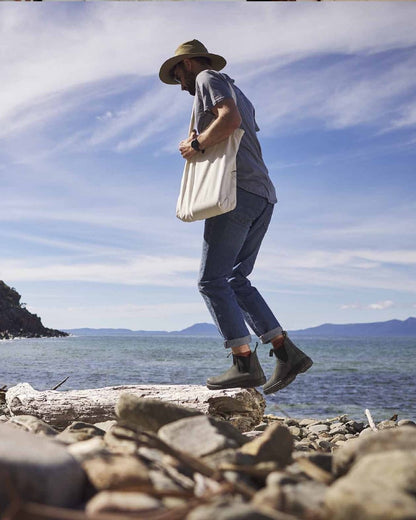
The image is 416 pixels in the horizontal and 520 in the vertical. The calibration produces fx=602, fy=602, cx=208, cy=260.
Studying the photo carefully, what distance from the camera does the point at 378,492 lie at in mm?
1970

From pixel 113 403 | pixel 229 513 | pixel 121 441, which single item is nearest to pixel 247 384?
pixel 113 403

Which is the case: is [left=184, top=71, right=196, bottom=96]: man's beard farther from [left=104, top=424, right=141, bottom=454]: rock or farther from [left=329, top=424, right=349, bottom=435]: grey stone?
[left=329, top=424, right=349, bottom=435]: grey stone

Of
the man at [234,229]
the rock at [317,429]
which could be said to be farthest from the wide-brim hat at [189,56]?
the rock at [317,429]

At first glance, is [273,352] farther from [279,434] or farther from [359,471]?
[359,471]

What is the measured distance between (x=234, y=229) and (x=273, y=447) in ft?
8.95

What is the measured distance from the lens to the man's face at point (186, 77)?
18.6 feet

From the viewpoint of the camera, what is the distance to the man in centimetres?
527

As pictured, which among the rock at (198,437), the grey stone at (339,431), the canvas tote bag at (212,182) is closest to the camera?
the rock at (198,437)

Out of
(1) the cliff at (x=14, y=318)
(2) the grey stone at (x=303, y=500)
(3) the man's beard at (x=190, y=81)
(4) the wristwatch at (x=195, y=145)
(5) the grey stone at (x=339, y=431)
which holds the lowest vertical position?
(5) the grey stone at (x=339, y=431)

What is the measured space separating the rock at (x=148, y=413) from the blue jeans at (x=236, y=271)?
6.74 ft

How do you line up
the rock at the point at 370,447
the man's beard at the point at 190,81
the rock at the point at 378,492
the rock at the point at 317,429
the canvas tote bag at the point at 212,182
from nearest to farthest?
the rock at the point at 378,492 < the rock at the point at 370,447 < the canvas tote bag at the point at 212,182 < the man's beard at the point at 190,81 < the rock at the point at 317,429

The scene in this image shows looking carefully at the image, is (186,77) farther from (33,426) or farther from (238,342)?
(33,426)

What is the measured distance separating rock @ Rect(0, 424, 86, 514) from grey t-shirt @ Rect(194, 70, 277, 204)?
3.46 metres

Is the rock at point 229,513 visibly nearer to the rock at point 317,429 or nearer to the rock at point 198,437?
the rock at point 198,437
